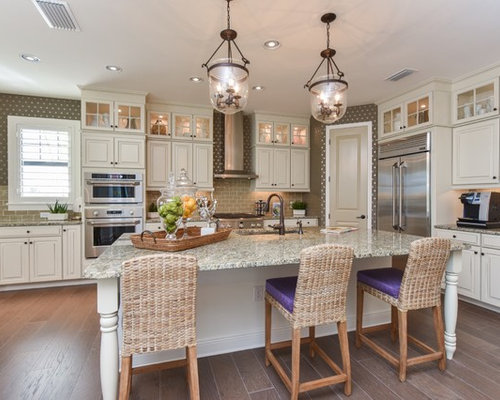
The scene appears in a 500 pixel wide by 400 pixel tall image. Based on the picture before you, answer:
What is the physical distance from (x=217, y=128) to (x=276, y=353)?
12.8ft

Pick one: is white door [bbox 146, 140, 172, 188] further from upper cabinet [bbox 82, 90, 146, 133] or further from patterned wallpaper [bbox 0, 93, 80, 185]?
patterned wallpaper [bbox 0, 93, 80, 185]

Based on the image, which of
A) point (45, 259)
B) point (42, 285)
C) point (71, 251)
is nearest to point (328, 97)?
point (71, 251)

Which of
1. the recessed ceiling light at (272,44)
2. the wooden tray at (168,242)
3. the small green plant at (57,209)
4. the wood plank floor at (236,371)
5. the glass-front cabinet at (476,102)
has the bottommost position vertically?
the wood plank floor at (236,371)

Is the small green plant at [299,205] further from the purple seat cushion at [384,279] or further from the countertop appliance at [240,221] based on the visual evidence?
the purple seat cushion at [384,279]

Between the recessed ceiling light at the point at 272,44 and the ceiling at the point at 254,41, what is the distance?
6cm

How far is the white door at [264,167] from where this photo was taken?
5039 millimetres

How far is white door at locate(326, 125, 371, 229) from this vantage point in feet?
14.9

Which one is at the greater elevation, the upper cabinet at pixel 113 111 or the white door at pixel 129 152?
the upper cabinet at pixel 113 111

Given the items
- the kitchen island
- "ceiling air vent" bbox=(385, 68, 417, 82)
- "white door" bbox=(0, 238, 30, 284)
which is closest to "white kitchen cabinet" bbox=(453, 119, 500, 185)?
"ceiling air vent" bbox=(385, 68, 417, 82)

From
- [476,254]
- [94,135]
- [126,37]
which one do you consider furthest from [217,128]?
[476,254]

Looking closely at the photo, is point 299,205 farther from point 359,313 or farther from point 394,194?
point 359,313

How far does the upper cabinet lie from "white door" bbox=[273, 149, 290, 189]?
7.52 ft

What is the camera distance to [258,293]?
2.33 metres

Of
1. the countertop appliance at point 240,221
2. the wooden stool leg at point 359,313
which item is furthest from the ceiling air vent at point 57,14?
the wooden stool leg at point 359,313
